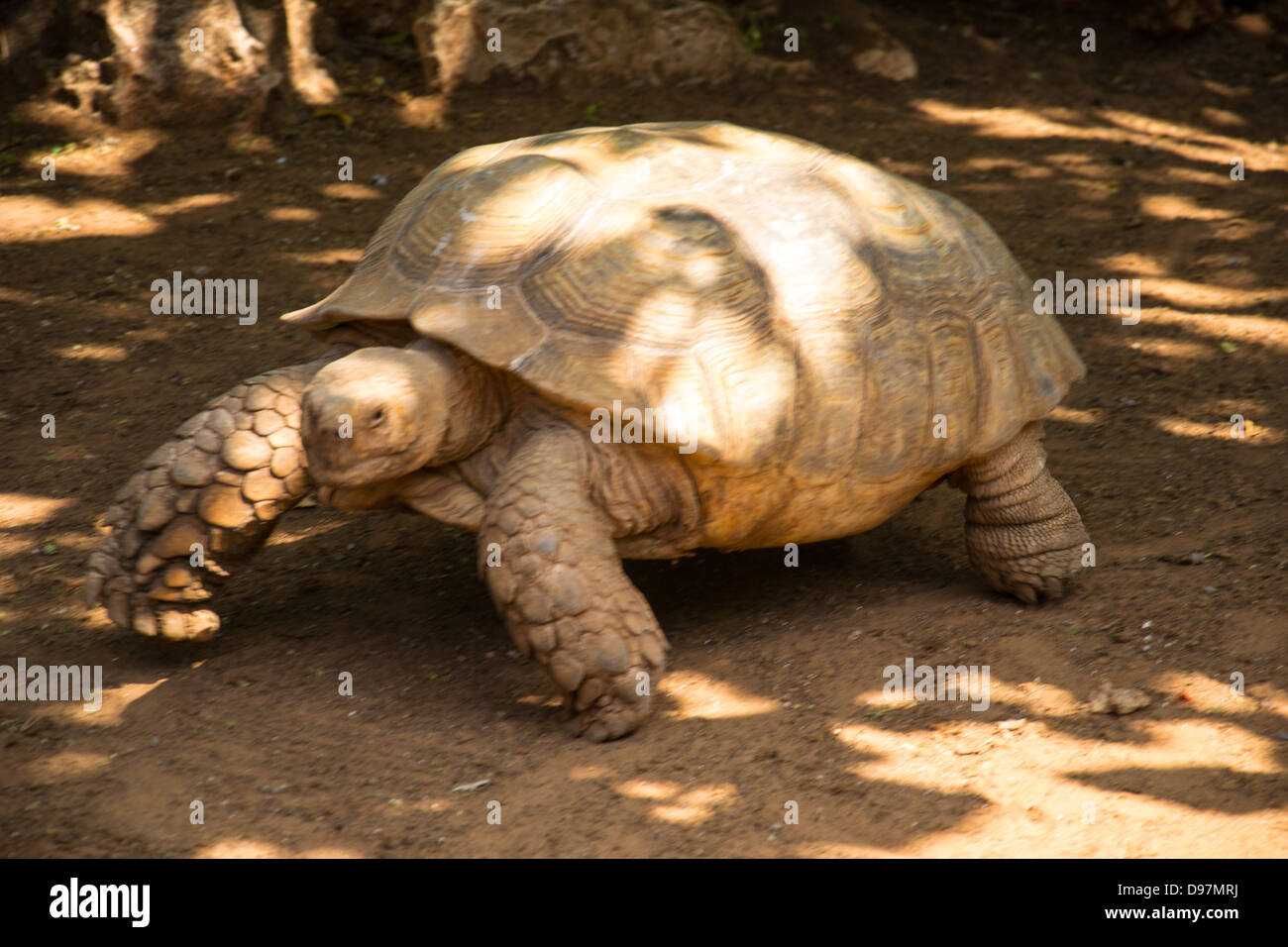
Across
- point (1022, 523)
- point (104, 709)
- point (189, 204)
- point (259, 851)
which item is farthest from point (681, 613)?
point (189, 204)

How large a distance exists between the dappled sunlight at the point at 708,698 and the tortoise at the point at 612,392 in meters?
0.26

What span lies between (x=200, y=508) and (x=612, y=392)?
144 centimetres

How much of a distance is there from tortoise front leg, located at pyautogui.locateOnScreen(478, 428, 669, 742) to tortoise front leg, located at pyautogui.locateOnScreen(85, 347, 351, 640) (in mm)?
773

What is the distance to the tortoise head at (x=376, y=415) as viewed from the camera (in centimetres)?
381

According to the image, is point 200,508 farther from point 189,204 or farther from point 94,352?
point 189,204

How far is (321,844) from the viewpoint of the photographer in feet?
Answer: 11.3

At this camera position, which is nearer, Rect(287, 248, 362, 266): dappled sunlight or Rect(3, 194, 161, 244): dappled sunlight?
Rect(287, 248, 362, 266): dappled sunlight

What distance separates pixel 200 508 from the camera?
4.17 m

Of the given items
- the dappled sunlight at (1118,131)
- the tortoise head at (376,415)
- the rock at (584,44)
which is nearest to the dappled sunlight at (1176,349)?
the dappled sunlight at (1118,131)

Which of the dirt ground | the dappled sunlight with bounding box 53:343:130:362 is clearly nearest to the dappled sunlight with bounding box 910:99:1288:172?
the dirt ground

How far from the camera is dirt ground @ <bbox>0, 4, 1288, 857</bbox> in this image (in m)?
3.54

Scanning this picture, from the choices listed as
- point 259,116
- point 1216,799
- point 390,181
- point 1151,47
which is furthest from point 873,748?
point 1151,47

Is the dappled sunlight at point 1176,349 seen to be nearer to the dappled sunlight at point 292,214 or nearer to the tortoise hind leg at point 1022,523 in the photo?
the tortoise hind leg at point 1022,523

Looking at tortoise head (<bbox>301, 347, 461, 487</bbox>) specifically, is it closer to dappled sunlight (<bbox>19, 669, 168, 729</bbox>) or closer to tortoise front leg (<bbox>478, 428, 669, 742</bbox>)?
tortoise front leg (<bbox>478, 428, 669, 742</bbox>)
